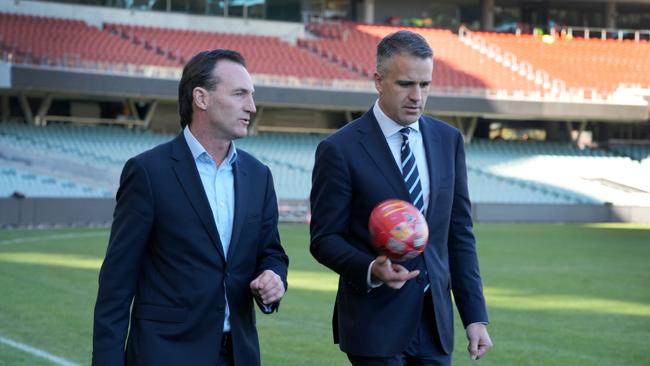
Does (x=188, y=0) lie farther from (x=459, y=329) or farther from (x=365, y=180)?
(x=365, y=180)

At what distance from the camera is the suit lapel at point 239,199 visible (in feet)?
17.4

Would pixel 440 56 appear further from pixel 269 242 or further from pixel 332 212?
pixel 269 242

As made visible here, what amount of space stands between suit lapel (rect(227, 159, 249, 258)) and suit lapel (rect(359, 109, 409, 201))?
0.66 m

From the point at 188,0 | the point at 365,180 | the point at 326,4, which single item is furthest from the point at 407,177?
the point at 326,4

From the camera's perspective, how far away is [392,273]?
16.9 ft

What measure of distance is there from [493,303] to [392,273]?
12.0 metres

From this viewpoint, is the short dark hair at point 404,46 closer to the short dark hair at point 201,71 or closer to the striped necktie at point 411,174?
the striped necktie at point 411,174

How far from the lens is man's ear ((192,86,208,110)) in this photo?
539 cm

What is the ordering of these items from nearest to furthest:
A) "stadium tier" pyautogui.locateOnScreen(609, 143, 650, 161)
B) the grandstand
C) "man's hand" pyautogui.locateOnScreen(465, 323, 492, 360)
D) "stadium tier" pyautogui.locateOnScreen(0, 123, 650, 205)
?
"man's hand" pyautogui.locateOnScreen(465, 323, 492, 360)
"stadium tier" pyautogui.locateOnScreen(0, 123, 650, 205)
the grandstand
"stadium tier" pyautogui.locateOnScreen(609, 143, 650, 161)

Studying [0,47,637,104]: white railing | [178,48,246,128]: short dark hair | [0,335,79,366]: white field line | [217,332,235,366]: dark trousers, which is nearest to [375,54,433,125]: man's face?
[178,48,246,128]: short dark hair

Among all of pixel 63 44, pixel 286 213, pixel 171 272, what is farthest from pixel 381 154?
pixel 63 44

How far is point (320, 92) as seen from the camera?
4953 centimetres

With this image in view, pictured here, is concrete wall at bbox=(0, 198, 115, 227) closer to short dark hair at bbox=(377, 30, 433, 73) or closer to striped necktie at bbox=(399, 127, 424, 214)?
striped necktie at bbox=(399, 127, 424, 214)

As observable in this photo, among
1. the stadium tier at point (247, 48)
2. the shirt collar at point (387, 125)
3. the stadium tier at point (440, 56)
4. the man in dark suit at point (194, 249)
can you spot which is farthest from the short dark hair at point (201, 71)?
the stadium tier at point (440, 56)
